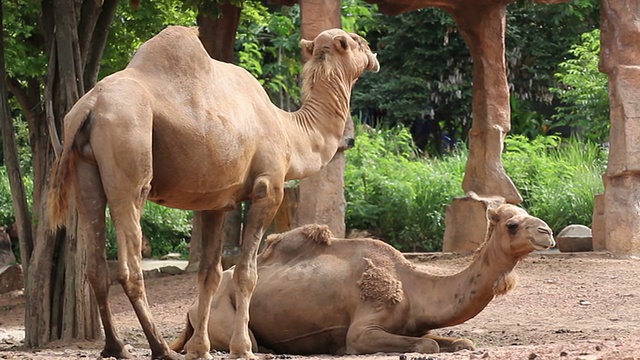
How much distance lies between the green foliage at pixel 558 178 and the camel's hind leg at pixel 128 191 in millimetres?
15969

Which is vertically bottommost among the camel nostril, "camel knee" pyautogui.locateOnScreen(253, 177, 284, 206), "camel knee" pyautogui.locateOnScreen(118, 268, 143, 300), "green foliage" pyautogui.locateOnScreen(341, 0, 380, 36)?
"camel knee" pyautogui.locateOnScreen(118, 268, 143, 300)

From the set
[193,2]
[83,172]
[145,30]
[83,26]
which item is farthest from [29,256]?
[145,30]

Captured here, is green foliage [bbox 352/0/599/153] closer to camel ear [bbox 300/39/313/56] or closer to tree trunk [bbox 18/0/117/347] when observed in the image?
tree trunk [bbox 18/0/117/347]

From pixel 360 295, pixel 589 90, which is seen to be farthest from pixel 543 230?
pixel 589 90

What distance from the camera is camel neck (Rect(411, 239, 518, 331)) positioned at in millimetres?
8516

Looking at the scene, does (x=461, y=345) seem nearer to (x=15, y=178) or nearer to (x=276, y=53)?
(x=15, y=178)

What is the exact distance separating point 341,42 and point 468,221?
29.2 feet

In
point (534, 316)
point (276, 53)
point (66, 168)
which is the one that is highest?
point (276, 53)

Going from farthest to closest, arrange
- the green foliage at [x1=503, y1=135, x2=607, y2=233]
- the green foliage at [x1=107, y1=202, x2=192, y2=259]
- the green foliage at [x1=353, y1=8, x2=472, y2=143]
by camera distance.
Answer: the green foliage at [x1=353, y1=8, x2=472, y2=143]
the green foliage at [x1=107, y1=202, x2=192, y2=259]
the green foliage at [x1=503, y1=135, x2=607, y2=233]

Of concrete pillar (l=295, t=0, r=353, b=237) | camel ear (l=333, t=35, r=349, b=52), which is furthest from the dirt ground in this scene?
camel ear (l=333, t=35, r=349, b=52)

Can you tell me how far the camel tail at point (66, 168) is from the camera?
7074 millimetres

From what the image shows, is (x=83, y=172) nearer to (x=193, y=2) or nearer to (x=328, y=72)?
(x=328, y=72)

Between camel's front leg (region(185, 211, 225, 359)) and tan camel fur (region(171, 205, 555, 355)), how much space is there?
2.07 feet

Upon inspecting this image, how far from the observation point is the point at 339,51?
9.20 m
